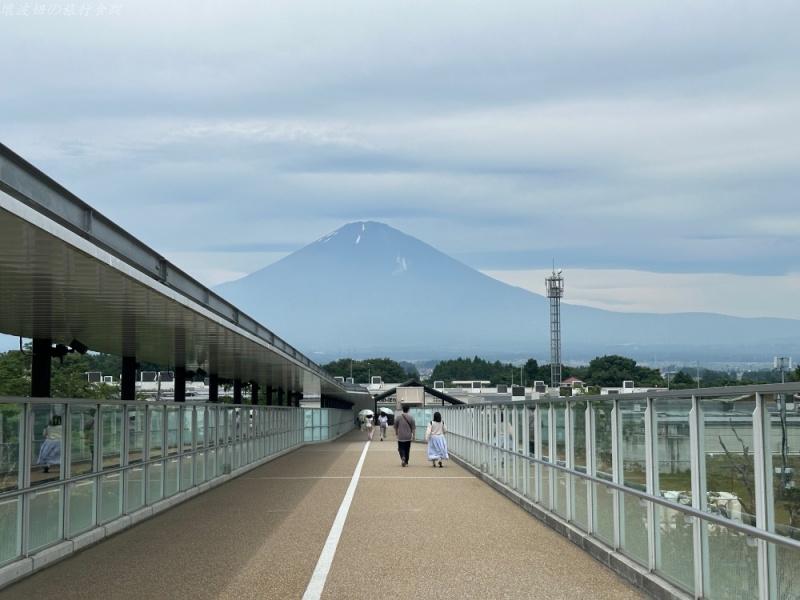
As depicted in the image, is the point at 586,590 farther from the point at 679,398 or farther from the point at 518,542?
the point at 518,542

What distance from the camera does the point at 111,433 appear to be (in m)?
13.9

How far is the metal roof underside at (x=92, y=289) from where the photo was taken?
7.86 metres

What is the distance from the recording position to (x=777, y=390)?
6191 millimetres

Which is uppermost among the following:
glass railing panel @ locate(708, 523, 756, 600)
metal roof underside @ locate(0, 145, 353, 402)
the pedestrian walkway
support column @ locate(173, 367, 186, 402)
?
metal roof underside @ locate(0, 145, 353, 402)

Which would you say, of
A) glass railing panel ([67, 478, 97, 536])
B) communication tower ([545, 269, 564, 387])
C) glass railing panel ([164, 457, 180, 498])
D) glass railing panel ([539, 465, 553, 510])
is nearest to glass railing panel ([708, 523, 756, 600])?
glass railing panel ([539, 465, 553, 510])

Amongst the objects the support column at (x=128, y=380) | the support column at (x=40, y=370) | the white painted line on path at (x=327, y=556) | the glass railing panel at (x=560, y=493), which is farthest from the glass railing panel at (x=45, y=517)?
the support column at (x=128, y=380)

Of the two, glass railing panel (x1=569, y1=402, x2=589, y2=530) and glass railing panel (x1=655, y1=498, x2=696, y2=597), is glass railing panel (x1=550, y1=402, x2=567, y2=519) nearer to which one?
glass railing panel (x1=569, y1=402, x2=589, y2=530)

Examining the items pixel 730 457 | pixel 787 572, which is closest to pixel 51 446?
pixel 730 457

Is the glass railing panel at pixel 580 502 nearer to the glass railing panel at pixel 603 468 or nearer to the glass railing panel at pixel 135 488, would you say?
the glass railing panel at pixel 603 468

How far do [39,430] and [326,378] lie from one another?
3374cm

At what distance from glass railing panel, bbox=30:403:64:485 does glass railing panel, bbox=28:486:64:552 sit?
0.52 feet

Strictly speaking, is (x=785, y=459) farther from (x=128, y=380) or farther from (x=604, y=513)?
(x=128, y=380)

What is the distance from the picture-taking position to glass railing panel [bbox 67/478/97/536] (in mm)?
11995

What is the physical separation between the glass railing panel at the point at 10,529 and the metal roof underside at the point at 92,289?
217 cm
